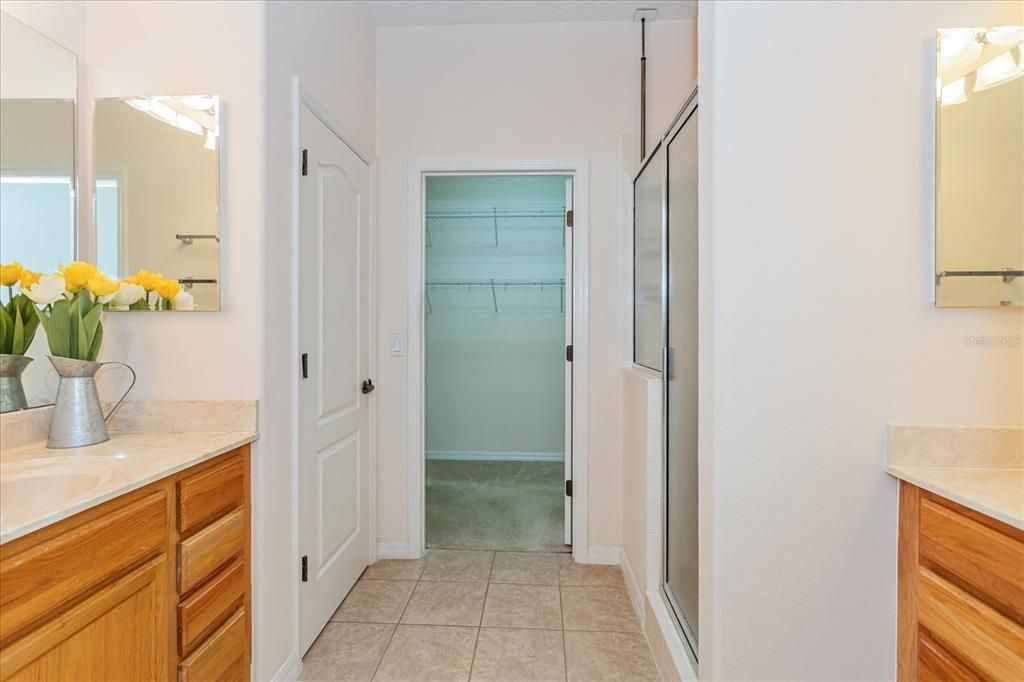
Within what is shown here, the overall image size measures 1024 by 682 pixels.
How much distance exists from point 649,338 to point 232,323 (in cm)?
162

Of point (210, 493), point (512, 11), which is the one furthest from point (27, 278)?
point (512, 11)

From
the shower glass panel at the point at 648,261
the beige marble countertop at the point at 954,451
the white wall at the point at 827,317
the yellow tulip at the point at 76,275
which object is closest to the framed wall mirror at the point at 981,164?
the white wall at the point at 827,317

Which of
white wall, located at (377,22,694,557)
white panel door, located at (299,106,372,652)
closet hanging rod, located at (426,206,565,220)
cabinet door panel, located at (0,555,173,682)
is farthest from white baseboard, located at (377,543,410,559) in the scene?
closet hanging rod, located at (426,206,565,220)

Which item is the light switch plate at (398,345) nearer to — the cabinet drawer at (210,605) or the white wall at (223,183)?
the white wall at (223,183)

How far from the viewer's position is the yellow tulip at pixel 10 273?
4.24 ft

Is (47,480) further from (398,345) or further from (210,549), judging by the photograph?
(398,345)

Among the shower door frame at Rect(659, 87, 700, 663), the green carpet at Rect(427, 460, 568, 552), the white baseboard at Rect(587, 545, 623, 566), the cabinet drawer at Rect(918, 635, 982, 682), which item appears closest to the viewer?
the cabinet drawer at Rect(918, 635, 982, 682)

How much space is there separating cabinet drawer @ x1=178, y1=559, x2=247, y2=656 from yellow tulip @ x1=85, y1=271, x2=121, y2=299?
32.6 inches

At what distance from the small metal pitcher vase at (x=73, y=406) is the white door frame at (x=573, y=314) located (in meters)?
1.43

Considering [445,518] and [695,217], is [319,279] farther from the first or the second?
[445,518]

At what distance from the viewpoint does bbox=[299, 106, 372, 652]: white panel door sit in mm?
1800

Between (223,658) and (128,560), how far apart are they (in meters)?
0.51

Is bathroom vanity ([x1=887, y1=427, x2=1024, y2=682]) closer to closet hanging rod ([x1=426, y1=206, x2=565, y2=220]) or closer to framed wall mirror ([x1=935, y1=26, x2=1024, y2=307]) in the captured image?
framed wall mirror ([x1=935, y1=26, x2=1024, y2=307])

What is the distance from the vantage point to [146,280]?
1.43 metres
